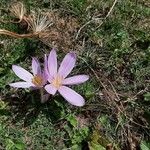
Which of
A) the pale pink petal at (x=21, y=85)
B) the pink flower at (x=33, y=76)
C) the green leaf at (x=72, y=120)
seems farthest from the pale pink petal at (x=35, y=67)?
the green leaf at (x=72, y=120)

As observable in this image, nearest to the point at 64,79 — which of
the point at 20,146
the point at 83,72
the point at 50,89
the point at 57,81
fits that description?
the point at 57,81

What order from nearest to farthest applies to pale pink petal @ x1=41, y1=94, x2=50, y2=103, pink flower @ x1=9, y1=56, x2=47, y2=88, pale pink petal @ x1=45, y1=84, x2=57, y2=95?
pale pink petal @ x1=45, y1=84, x2=57, y2=95 < pink flower @ x1=9, y1=56, x2=47, y2=88 < pale pink petal @ x1=41, y1=94, x2=50, y2=103

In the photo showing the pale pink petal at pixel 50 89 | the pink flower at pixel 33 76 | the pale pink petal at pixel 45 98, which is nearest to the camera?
the pale pink petal at pixel 50 89

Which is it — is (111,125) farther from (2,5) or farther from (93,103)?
(2,5)

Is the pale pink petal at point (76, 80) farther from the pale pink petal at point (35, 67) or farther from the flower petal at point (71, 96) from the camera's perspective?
the pale pink petal at point (35, 67)

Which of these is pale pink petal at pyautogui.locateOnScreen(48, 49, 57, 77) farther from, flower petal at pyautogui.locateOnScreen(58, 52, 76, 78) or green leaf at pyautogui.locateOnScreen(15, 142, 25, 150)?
green leaf at pyautogui.locateOnScreen(15, 142, 25, 150)

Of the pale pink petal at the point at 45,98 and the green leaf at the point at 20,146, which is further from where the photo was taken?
the pale pink petal at the point at 45,98

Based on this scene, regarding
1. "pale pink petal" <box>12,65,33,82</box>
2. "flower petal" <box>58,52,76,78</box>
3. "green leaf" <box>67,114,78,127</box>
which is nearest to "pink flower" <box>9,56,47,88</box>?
"pale pink petal" <box>12,65,33,82</box>

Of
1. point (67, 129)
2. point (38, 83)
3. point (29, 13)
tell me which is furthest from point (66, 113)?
point (29, 13)
